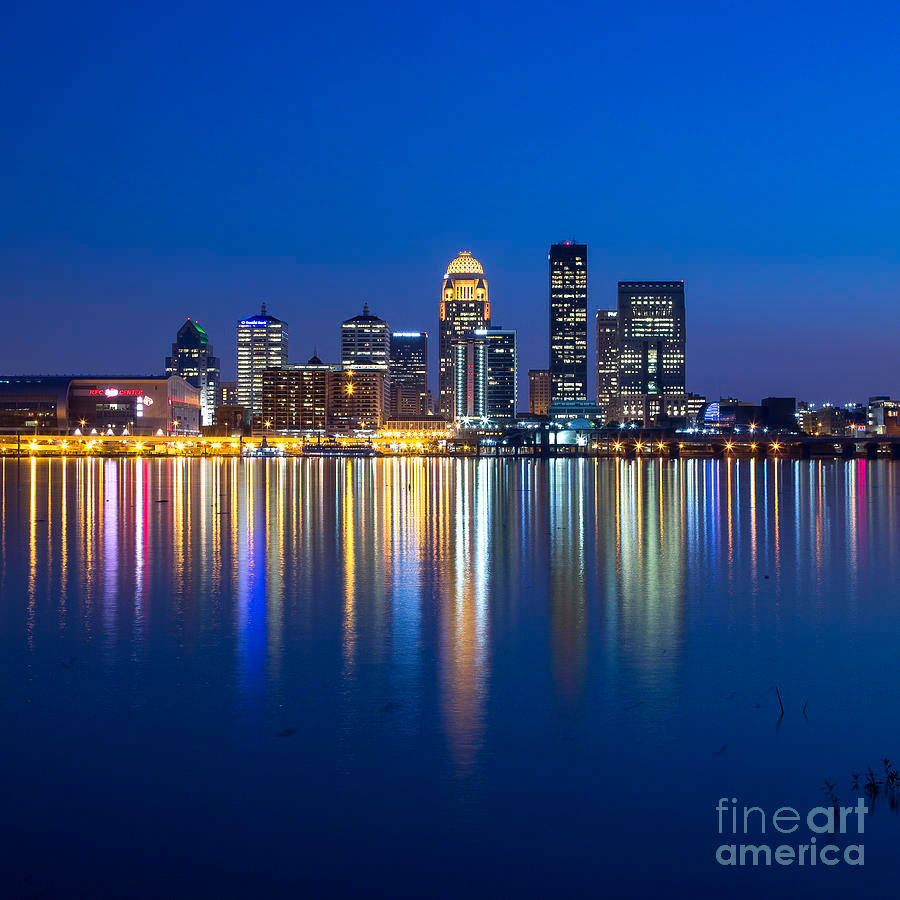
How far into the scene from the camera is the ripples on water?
9477mm

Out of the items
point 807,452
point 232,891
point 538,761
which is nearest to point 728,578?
point 538,761

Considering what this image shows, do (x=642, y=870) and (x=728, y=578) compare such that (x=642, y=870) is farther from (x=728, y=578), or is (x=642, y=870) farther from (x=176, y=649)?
(x=728, y=578)

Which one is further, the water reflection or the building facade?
the building facade

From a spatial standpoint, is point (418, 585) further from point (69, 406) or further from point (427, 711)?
point (69, 406)

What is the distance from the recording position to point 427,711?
13367 millimetres

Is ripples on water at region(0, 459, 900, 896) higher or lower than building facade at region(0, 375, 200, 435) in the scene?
lower

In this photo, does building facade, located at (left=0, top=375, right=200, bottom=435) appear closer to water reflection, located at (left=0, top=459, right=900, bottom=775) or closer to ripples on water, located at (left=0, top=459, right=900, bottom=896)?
water reflection, located at (left=0, top=459, right=900, bottom=775)

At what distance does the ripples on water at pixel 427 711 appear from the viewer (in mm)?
9477

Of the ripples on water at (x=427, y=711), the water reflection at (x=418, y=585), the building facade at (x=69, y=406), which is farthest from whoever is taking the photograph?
the building facade at (x=69, y=406)

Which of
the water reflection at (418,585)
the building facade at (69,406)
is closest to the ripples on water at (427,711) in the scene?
the water reflection at (418,585)

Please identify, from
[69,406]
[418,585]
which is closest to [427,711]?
[418,585]

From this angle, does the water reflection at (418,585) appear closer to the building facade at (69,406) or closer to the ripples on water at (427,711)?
the ripples on water at (427,711)

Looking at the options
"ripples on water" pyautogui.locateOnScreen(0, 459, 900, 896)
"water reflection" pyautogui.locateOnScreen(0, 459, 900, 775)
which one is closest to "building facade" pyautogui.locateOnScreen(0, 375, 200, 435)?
"water reflection" pyautogui.locateOnScreen(0, 459, 900, 775)

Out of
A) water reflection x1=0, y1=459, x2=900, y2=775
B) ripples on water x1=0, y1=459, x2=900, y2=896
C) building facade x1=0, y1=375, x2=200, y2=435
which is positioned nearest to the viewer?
ripples on water x1=0, y1=459, x2=900, y2=896
